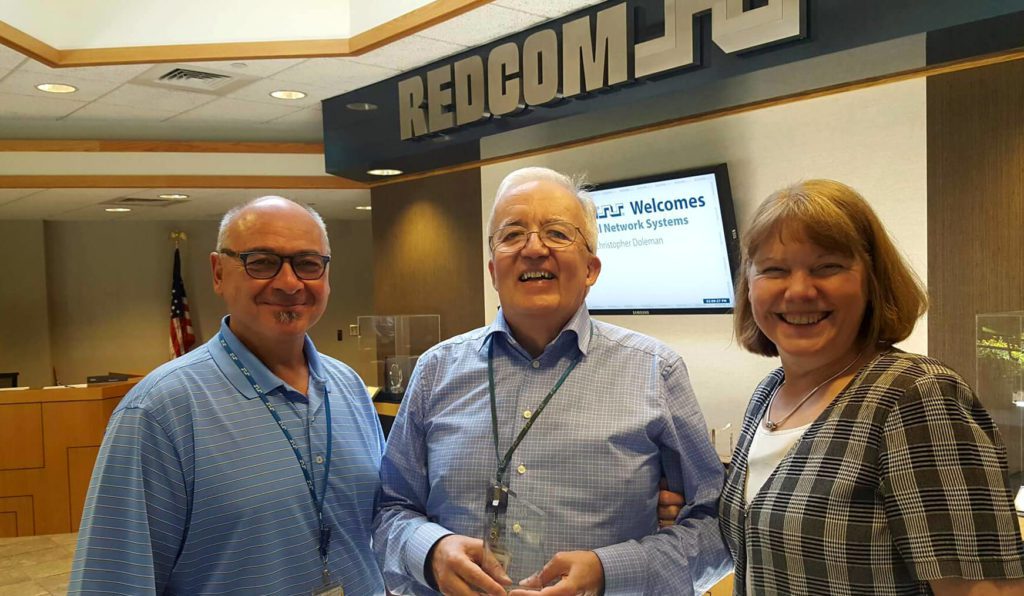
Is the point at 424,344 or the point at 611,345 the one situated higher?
the point at 611,345

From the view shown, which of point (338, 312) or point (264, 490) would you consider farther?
point (338, 312)

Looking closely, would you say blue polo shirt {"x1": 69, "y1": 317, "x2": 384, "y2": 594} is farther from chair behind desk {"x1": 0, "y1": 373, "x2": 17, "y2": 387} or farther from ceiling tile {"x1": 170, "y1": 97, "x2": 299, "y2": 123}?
chair behind desk {"x1": 0, "y1": 373, "x2": 17, "y2": 387}

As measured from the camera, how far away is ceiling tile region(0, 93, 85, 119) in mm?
5355

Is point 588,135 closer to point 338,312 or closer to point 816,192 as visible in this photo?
point 816,192

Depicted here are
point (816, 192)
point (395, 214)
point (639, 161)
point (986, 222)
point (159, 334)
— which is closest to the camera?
point (816, 192)

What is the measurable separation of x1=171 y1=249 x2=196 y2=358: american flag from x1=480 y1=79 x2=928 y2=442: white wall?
251 inches

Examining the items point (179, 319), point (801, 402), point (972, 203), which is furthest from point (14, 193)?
point (801, 402)

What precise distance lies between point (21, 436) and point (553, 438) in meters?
6.08

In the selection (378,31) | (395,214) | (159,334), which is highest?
(378,31)

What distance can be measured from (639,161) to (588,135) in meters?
0.34

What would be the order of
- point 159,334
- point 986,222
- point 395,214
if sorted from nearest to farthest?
point 986,222 → point 395,214 → point 159,334

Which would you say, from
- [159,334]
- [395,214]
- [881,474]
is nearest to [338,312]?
[159,334]

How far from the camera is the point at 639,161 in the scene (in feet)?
15.2

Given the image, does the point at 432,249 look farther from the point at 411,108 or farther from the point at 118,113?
the point at 118,113
